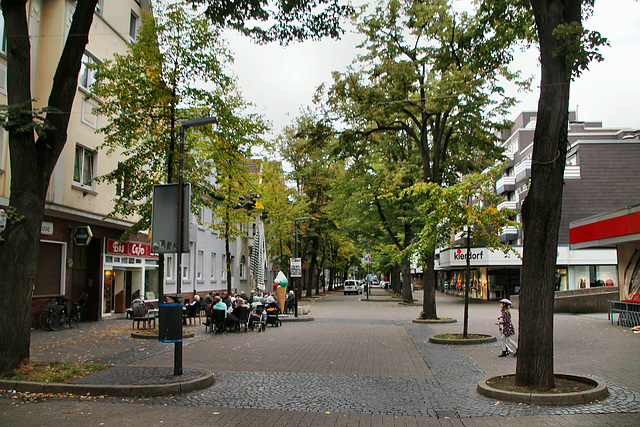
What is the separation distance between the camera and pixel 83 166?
67.1 feet

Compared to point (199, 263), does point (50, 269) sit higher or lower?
lower

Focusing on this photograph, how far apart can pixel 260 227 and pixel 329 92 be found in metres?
7.08

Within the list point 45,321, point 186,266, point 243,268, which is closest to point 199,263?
point 186,266

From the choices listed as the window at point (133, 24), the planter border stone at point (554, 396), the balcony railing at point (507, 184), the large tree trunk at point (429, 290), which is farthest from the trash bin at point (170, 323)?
the balcony railing at point (507, 184)

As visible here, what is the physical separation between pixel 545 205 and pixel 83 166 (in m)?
17.3

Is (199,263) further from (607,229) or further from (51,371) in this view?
(51,371)

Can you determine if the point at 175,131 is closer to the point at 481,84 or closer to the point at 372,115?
the point at 372,115

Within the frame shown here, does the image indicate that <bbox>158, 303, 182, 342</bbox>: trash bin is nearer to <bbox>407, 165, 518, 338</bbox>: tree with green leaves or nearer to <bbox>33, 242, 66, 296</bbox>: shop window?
<bbox>407, 165, 518, 338</bbox>: tree with green leaves

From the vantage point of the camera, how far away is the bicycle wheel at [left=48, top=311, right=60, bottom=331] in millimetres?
17945

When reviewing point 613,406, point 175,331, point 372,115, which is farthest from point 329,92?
point 613,406

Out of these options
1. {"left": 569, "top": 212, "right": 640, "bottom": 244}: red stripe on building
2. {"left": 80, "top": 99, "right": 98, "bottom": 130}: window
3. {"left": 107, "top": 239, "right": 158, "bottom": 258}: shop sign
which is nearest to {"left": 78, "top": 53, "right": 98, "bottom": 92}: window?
{"left": 80, "top": 99, "right": 98, "bottom": 130}: window

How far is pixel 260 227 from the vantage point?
81.4 feet

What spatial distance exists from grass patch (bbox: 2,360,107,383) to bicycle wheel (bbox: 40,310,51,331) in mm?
8921

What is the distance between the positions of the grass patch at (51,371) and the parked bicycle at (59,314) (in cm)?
890
